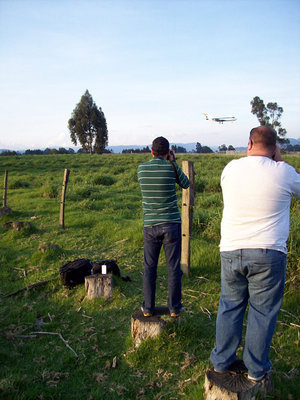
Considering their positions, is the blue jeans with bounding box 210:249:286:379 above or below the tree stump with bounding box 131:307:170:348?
above

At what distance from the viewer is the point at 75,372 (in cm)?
364

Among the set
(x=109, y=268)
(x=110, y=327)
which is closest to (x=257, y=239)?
(x=110, y=327)

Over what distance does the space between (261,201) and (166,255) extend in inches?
67.8

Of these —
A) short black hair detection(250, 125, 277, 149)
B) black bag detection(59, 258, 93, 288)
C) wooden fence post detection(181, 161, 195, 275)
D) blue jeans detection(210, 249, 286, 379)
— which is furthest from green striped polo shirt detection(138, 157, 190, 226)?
black bag detection(59, 258, 93, 288)

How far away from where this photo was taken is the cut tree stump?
2633 millimetres

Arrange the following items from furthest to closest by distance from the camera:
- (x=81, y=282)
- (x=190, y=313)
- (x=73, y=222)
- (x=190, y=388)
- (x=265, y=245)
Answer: (x=73, y=222)
(x=81, y=282)
(x=190, y=313)
(x=190, y=388)
(x=265, y=245)

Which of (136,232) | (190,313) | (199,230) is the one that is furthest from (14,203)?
(190,313)

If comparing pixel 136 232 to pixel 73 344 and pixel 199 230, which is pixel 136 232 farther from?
pixel 73 344

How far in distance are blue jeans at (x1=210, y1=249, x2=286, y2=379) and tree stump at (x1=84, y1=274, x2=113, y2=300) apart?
105 inches

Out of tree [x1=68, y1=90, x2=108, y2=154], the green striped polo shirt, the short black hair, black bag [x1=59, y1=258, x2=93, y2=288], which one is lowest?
black bag [x1=59, y1=258, x2=93, y2=288]

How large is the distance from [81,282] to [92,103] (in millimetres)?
70260

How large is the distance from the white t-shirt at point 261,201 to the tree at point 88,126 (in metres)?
68.5

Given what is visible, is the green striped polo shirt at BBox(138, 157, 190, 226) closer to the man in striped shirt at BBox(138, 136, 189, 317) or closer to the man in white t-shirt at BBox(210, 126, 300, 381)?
the man in striped shirt at BBox(138, 136, 189, 317)

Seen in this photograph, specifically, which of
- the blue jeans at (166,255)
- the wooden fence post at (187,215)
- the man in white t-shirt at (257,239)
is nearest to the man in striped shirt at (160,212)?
the blue jeans at (166,255)
